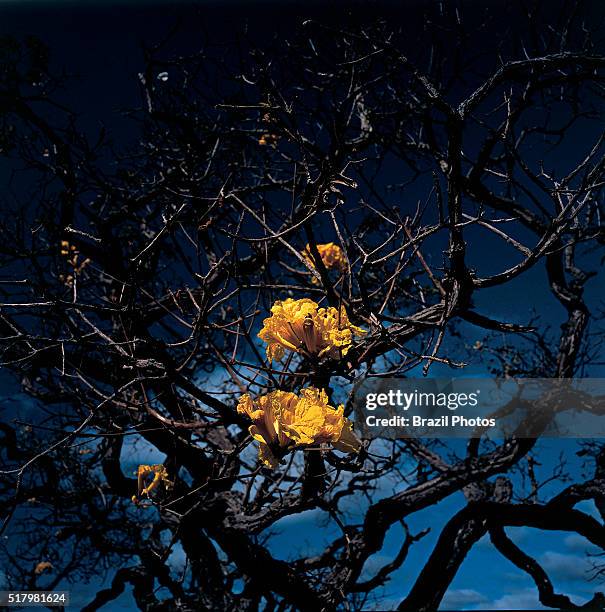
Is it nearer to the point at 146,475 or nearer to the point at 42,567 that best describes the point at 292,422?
the point at 146,475

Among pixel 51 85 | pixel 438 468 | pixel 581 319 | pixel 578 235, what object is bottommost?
pixel 438 468

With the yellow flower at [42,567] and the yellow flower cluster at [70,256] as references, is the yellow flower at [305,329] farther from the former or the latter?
the yellow flower at [42,567]

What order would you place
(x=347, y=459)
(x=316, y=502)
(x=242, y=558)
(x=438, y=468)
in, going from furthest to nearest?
(x=438, y=468), (x=242, y=558), (x=316, y=502), (x=347, y=459)

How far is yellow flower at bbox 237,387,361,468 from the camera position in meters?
0.68

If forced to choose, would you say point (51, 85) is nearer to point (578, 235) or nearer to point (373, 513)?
point (373, 513)

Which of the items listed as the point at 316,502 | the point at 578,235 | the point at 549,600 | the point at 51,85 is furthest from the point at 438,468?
the point at 51,85

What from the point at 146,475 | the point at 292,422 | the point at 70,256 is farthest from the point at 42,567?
the point at 292,422

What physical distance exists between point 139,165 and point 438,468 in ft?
5.85

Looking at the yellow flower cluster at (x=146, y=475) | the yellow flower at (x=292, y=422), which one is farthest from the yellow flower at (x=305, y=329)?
the yellow flower cluster at (x=146, y=475)

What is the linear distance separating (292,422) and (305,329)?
0.12 m

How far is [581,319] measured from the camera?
8.13 feet

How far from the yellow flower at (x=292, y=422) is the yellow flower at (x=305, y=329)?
86mm

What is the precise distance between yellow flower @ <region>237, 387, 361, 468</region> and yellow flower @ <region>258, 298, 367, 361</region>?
86 millimetres

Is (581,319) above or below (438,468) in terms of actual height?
above
